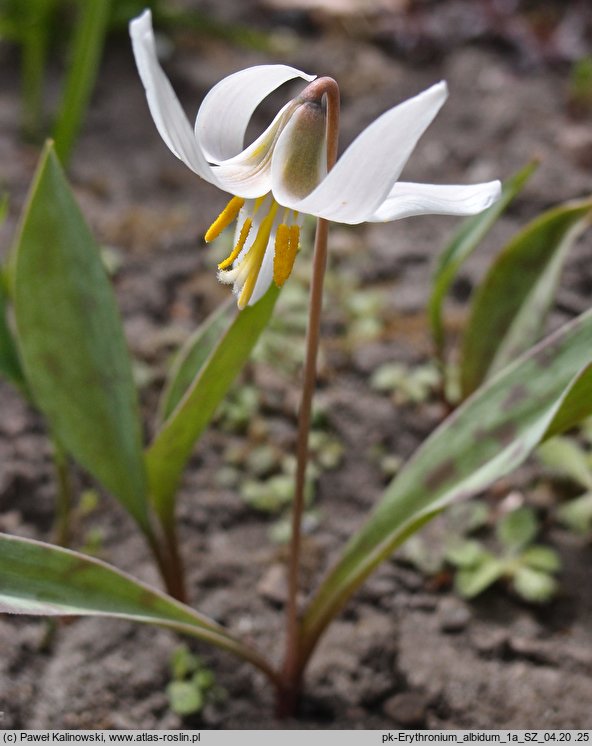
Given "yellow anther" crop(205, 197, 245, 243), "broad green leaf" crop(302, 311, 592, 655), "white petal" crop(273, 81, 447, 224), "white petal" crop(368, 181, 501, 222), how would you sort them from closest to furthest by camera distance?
"white petal" crop(273, 81, 447, 224) → "white petal" crop(368, 181, 501, 222) → "yellow anther" crop(205, 197, 245, 243) → "broad green leaf" crop(302, 311, 592, 655)

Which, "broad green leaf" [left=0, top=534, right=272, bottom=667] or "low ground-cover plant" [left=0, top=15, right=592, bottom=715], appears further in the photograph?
"broad green leaf" [left=0, top=534, right=272, bottom=667]

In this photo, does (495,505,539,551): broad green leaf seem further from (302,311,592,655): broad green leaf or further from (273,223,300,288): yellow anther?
(273,223,300,288): yellow anther

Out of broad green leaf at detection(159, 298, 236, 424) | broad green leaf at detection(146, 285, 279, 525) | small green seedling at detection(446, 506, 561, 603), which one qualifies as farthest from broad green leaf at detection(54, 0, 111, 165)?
small green seedling at detection(446, 506, 561, 603)

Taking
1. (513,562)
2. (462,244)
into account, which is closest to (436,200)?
(462,244)

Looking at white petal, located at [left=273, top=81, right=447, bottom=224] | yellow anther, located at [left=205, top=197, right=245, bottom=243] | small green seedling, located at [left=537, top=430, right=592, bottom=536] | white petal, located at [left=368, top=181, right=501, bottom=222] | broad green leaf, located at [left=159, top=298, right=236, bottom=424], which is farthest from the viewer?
small green seedling, located at [left=537, top=430, right=592, bottom=536]

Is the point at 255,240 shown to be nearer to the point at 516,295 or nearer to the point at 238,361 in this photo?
the point at 238,361

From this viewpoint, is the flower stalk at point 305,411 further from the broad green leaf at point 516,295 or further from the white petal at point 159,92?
the broad green leaf at point 516,295
